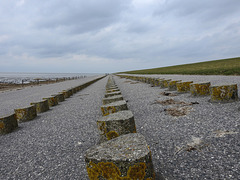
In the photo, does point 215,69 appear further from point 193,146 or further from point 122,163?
point 122,163

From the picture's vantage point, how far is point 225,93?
424cm

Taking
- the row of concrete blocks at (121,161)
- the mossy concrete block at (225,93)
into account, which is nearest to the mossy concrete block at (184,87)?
the mossy concrete block at (225,93)

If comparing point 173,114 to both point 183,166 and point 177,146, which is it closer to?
point 177,146

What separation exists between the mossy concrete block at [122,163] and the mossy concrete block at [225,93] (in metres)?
3.49

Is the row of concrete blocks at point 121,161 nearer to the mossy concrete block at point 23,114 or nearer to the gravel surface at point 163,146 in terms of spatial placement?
the gravel surface at point 163,146

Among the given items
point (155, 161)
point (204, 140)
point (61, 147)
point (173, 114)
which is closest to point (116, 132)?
point (155, 161)

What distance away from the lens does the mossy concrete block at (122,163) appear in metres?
1.62

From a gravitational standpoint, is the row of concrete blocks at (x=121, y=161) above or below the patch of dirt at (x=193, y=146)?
above

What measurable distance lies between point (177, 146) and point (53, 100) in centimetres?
697

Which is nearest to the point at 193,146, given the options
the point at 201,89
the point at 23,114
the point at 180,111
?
the point at 180,111

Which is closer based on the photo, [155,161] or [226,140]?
[155,161]

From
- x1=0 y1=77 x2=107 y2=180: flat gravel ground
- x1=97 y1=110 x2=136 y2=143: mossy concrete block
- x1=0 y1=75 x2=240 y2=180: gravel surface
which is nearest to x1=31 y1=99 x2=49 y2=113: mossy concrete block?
x1=0 y1=77 x2=107 y2=180: flat gravel ground

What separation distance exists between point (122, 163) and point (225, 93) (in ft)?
13.0

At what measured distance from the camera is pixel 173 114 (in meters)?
4.03
